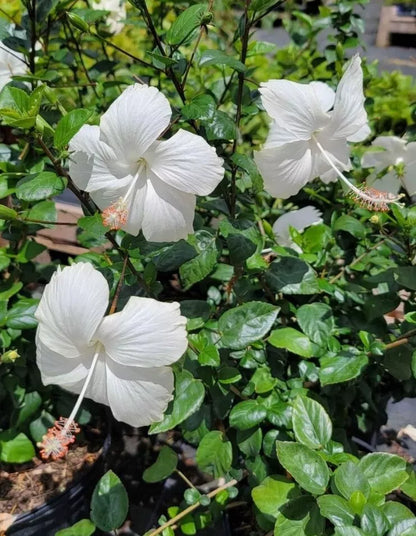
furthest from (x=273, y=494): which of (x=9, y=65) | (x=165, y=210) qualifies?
(x=9, y=65)

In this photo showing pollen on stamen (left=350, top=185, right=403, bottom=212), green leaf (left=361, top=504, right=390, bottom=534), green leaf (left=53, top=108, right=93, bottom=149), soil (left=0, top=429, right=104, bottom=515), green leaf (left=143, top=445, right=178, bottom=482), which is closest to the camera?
green leaf (left=361, top=504, right=390, bottom=534)

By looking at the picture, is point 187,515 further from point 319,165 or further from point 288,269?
point 319,165

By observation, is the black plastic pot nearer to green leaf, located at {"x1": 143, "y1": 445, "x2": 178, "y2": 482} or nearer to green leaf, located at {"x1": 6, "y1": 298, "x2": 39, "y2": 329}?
green leaf, located at {"x1": 143, "y1": 445, "x2": 178, "y2": 482}

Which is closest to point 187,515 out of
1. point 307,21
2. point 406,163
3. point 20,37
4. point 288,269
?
point 288,269

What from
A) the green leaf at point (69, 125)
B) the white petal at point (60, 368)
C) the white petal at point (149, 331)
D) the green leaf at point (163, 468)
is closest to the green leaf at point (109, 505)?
the green leaf at point (163, 468)

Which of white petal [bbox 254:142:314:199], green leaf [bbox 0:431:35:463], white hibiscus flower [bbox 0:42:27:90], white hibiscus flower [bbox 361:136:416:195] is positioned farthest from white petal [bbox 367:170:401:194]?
green leaf [bbox 0:431:35:463]
